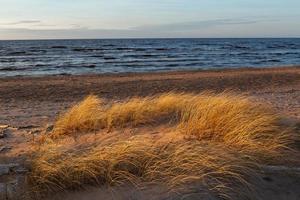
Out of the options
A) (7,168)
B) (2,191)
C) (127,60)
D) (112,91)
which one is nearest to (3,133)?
(7,168)

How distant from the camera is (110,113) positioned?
24.9 feet

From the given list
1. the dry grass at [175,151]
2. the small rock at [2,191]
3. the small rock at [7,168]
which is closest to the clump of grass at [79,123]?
the dry grass at [175,151]

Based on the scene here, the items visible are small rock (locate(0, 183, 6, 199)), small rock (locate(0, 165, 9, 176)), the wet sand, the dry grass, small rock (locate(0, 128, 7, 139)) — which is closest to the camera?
small rock (locate(0, 183, 6, 199))

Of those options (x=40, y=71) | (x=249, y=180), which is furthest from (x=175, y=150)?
(x=40, y=71)

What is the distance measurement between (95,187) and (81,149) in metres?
1.05

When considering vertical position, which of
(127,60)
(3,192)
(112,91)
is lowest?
(127,60)

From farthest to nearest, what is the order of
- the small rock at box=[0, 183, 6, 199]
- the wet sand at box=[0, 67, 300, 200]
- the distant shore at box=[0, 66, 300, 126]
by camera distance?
the distant shore at box=[0, 66, 300, 126] → the wet sand at box=[0, 67, 300, 200] → the small rock at box=[0, 183, 6, 199]

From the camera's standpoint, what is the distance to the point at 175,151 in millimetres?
5340

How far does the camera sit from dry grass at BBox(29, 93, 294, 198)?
4930mm

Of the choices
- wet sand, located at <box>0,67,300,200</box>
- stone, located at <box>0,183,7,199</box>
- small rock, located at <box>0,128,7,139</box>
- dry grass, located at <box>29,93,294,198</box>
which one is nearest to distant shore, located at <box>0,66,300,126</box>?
wet sand, located at <box>0,67,300,200</box>

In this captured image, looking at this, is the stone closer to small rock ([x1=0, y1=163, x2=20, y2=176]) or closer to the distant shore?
small rock ([x1=0, y1=163, x2=20, y2=176])

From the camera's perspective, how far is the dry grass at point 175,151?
16.2 feet

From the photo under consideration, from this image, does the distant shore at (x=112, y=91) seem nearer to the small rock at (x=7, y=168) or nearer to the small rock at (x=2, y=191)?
the small rock at (x=7, y=168)

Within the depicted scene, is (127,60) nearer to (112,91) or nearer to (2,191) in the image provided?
(112,91)
